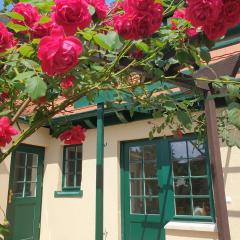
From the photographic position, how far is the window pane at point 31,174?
782 centimetres

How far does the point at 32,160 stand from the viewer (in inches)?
314

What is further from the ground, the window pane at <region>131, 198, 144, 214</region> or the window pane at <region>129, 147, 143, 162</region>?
the window pane at <region>129, 147, 143, 162</region>

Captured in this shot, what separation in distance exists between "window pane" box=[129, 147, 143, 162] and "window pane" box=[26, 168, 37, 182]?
8.54 feet

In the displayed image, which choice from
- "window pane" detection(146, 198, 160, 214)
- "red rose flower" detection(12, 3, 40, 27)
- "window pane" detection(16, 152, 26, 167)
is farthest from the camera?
"window pane" detection(16, 152, 26, 167)

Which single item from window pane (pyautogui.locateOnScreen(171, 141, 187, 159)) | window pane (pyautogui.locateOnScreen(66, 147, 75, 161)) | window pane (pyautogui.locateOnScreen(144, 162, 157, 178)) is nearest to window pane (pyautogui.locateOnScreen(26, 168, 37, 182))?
window pane (pyautogui.locateOnScreen(66, 147, 75, 161))

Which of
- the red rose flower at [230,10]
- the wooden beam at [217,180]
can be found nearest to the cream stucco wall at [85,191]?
the wooden beam at [217,180]

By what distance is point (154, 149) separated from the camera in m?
6.56

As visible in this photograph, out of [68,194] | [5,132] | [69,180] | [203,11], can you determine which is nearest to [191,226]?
[68,194]

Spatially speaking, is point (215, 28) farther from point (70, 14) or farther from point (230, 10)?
point (70, 14)

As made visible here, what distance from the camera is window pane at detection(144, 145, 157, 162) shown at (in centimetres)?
654

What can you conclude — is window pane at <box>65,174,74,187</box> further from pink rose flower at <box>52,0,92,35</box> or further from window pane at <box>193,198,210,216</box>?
pink rose flower at <box>52,0,92,35</box>

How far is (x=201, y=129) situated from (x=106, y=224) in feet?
11.1

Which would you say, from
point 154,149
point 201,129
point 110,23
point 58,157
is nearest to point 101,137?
point 154,149

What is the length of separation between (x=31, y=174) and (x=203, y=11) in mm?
7468
